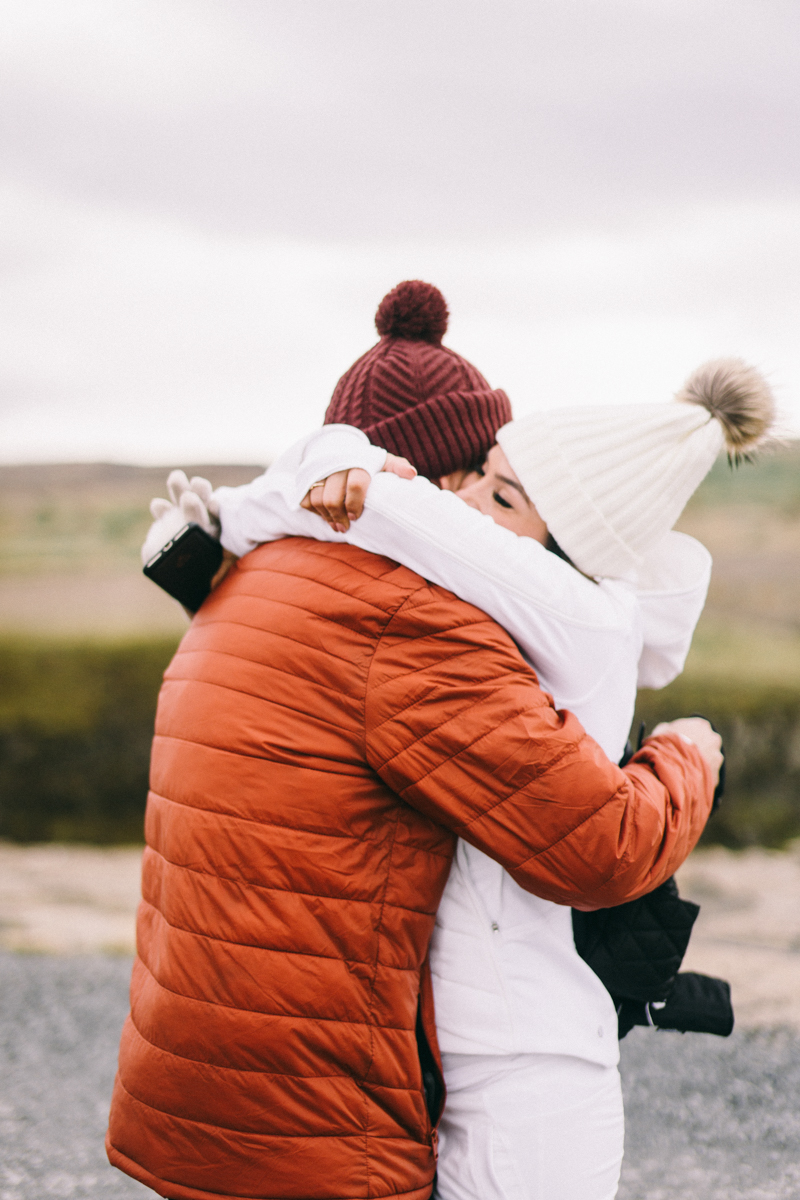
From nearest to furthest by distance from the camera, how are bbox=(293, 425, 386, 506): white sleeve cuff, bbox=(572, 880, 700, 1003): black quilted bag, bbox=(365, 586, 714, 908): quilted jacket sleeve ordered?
bbox=(365, 586, 714, 908): quilted jacket sleeve, bbox=(293, 425, 386, 506): white sleeve cuff, bbox=(572, 880, 700, 1003): black quilted bag

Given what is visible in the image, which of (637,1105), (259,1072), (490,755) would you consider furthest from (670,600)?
(637,1105)

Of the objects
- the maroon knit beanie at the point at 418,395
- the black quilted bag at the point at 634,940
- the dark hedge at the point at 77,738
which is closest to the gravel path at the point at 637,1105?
the black quilted bag at the point at 634,940

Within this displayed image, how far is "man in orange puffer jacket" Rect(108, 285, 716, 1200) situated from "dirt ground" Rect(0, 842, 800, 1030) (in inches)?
192

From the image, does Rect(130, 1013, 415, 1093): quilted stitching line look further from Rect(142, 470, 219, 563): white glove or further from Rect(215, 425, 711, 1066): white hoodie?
Rect(142, 470, 219, 563): white glove

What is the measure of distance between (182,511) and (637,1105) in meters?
4.11

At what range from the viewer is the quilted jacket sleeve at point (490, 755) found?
1378 millimetres

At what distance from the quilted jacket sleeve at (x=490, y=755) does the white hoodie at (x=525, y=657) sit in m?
0.07


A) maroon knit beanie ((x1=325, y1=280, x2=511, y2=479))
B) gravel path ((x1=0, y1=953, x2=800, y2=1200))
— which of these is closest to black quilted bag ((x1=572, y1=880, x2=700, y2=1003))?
maroon knit beanie ((x1=325, y1=280, x2=511, y2=479))

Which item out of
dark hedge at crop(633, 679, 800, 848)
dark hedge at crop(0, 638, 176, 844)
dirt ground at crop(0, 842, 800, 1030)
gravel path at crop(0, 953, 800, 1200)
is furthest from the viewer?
dark hedge at crop(0, 638, 176, 844)

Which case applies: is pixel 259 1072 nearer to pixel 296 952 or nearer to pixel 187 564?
pixel 296 952

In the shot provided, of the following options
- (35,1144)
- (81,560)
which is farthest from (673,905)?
(81,560)

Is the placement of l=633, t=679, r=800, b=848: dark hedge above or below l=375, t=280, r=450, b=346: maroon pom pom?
below

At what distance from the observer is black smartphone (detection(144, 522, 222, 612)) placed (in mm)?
1757

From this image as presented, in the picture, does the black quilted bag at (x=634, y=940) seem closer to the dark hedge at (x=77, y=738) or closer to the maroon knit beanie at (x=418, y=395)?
the maroon knit beanie at (x=418, y=395)
